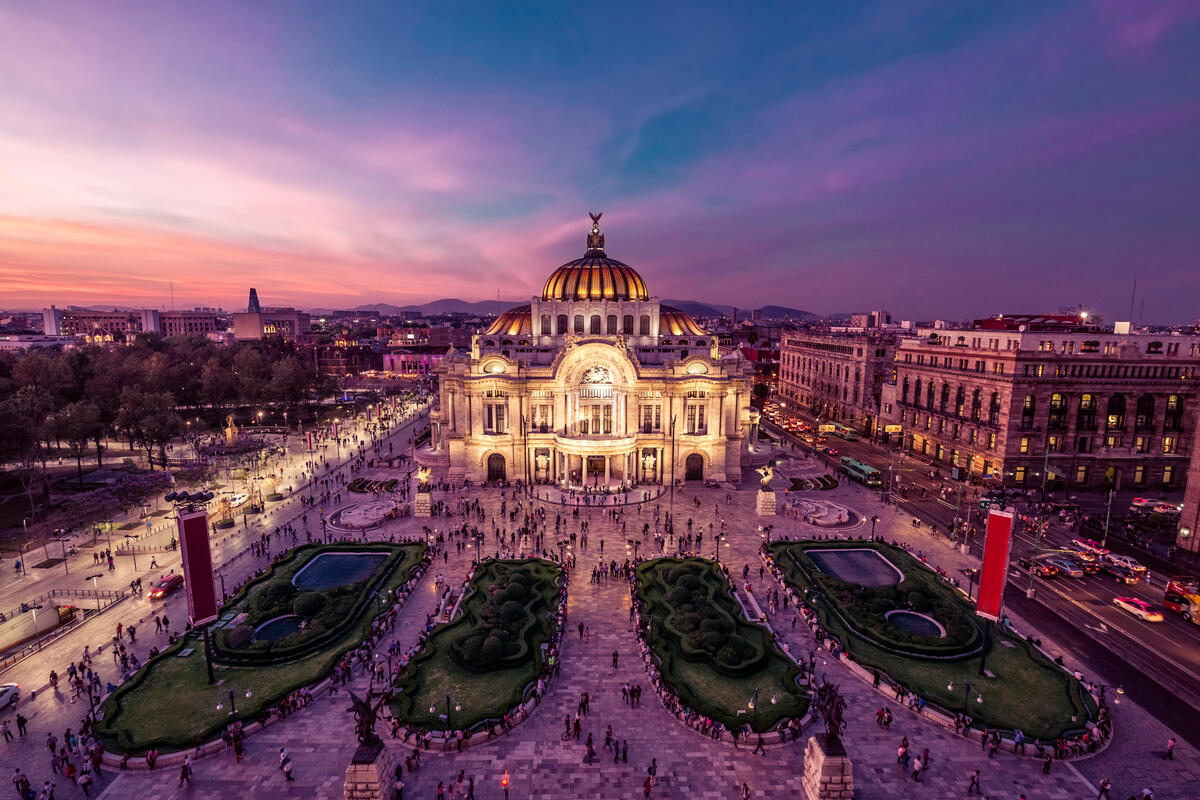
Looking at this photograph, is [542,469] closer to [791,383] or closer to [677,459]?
[677,459]

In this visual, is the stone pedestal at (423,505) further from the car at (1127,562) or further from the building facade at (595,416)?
the car at (1127,562)

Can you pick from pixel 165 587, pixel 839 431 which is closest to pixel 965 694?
pixel 165 587

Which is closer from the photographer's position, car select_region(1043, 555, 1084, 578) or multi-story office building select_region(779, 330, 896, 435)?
car select_region(1043, 555, 1084, 578)

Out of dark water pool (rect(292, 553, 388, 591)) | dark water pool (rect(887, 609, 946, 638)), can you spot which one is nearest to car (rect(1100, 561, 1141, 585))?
dark water pool (rect(887, 609, 946, 638))

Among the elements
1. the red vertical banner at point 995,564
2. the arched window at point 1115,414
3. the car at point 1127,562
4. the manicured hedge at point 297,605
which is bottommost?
the manicured hedge at point 297,605

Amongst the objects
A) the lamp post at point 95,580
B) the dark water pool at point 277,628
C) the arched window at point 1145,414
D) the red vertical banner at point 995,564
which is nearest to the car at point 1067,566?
the red vertical banner at point 995,564

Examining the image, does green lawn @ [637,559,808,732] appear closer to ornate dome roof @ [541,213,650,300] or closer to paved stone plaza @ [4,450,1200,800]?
paved stone plaza @ [4,450,1200,800]

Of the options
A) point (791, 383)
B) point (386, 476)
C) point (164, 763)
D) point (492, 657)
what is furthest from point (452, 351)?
point (791, 383)

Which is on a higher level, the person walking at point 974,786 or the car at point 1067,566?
the car at point 1067,566

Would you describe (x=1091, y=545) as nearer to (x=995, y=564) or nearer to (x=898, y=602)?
(x=898, y=602)
